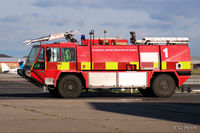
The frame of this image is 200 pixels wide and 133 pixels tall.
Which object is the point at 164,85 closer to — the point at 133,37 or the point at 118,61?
the point at 118,61

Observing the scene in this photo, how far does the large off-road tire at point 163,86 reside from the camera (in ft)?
57.1

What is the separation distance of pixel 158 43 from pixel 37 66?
6579mm

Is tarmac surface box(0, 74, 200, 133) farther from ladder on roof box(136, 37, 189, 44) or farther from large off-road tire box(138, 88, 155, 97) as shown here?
ladder on roof box(136, 37, 189, 44)

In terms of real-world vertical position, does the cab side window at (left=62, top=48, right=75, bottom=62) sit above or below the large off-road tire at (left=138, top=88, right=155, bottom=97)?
above

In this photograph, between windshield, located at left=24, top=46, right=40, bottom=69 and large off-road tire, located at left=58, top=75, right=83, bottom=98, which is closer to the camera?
large off-road tire, located at left=58, top=75, right=83, bottom=98

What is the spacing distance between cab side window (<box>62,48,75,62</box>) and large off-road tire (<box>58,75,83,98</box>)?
33.9 inches

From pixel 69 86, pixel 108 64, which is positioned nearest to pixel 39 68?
pixel 69 86

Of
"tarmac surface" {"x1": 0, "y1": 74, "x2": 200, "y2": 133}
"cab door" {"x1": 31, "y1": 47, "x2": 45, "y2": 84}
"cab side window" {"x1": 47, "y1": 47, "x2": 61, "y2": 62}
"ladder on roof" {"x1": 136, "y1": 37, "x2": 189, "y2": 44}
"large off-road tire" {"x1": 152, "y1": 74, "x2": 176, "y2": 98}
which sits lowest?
"tarmac surface" {"x1": 0, "y1": 74, "x2": 200, "y2": 133}

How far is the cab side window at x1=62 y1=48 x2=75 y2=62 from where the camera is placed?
16678mm

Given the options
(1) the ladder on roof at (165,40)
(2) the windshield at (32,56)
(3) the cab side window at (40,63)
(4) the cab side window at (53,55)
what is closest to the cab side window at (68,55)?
(4) the cab side window at (53,55)

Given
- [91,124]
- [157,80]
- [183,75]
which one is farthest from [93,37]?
[91,124]

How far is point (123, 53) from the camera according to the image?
1714 cm

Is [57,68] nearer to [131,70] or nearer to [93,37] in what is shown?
[93,37]

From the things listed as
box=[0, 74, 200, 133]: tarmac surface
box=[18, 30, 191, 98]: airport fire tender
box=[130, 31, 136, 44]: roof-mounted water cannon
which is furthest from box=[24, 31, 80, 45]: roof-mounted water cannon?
box=[0, 74, 200, 133]: tarmac surface
